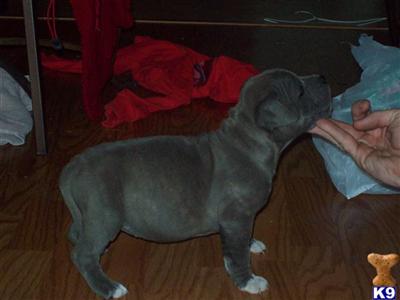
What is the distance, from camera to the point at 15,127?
7.06ft

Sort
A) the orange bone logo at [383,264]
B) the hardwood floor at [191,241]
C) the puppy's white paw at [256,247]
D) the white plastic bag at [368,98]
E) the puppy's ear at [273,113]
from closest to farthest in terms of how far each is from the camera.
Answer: the orange bone logo at [383,264] < the puppy's ear at [273,113] < the hardwood floor at [191,241] < the puppy's white paw at [256,247] < the white plastic bag at [368,98]

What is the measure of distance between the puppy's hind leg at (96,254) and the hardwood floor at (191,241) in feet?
0.13

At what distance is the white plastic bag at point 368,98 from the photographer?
1.92 meters

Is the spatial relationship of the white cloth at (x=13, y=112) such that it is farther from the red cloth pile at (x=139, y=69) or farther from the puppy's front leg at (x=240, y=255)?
the puppy's front leg at (x=240, y=255)

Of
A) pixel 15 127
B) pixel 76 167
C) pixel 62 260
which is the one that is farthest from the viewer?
pixel 15 127

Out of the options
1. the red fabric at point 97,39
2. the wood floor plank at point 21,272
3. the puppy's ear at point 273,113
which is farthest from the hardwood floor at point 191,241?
the puppy's ear at point 273,113

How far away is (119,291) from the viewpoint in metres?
1.52

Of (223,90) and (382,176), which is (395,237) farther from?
(223,90)

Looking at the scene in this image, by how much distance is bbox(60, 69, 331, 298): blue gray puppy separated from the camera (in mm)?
1468

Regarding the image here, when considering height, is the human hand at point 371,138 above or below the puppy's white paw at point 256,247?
above

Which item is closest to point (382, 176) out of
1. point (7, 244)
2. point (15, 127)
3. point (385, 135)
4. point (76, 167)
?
point (385, 135)

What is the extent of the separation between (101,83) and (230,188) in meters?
0.89

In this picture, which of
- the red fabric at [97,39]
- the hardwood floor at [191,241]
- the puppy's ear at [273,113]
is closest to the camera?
the puppy's ear at [273,113]

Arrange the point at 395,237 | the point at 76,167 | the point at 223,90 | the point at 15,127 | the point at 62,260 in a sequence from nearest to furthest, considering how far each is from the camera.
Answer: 1. the point at 76,167
2. the point at 62,260
3. the point at 395,237
4. the point at 15,127
5. the point at 223,90
